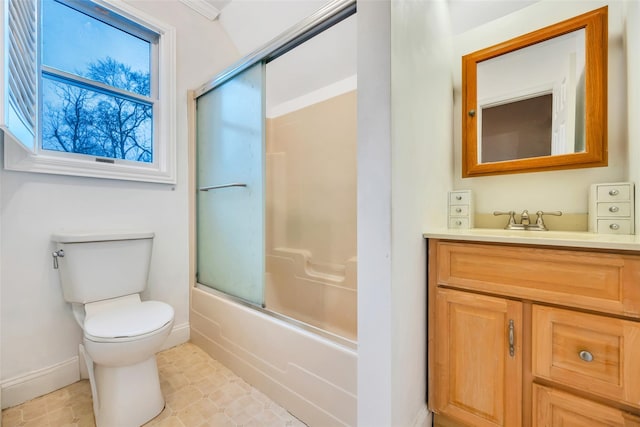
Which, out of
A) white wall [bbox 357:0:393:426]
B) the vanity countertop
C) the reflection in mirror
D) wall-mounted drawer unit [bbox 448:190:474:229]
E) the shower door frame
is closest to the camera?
the vanity countertop

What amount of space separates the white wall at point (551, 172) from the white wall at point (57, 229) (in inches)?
72.7

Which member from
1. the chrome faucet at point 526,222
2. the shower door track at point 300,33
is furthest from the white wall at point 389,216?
the chrome faucet at point 526,222

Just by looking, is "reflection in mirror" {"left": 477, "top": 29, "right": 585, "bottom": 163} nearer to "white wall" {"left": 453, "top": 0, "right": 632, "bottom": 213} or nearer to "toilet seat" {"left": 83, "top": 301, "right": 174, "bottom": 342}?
"white wall" {"left": 453, "top": 0, "right": 632, "bottom": 213}

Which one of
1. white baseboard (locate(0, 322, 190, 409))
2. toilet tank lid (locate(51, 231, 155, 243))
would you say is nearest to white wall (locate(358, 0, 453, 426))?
toilet tank lid (locate(51, 231, 155, 243))

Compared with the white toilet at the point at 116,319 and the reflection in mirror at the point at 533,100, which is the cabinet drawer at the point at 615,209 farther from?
the white toilet at the point at 116,319

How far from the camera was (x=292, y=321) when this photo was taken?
1.27 m

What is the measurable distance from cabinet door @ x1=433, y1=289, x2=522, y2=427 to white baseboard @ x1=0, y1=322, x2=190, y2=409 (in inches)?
72.2

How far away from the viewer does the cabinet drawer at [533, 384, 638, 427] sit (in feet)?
2.58

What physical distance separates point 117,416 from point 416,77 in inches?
72.3

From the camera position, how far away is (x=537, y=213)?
1314mm

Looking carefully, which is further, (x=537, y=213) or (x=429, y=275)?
(x=537, y=213)

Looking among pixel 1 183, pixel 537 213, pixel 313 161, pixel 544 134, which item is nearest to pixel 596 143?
pixel 544 134

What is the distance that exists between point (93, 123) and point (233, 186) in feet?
3.00

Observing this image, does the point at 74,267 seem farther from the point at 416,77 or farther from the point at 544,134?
the point at 544,134
